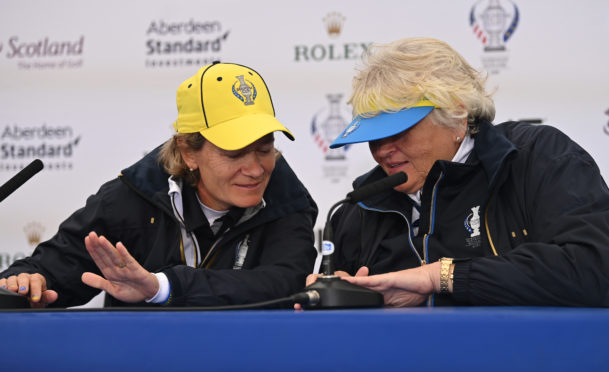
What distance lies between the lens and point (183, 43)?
2.65m

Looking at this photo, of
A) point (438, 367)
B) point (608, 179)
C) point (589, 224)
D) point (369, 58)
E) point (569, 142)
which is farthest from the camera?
point (608, 179)

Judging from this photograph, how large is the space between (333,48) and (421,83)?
1188 mm

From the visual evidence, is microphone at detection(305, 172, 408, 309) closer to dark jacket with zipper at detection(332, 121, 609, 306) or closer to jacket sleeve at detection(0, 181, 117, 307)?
dark jacket with zipper at detection(332, 121, 609, 306)

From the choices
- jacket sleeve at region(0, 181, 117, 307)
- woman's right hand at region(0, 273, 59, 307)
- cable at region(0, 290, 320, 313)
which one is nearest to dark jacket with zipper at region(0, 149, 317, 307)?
jacket sleeve at region(0, 181, 117, 307)

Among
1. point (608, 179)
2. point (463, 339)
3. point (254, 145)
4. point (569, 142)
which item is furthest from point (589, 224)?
point (608, 179)

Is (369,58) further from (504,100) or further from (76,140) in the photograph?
(76,140)

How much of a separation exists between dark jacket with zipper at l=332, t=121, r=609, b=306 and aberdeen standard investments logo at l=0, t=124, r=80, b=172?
Result: 1489 mm

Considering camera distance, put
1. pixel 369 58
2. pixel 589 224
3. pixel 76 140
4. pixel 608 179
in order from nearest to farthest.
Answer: pixel 589 224 → pixel 369 58 → pixel 608 179 → pixel 76 140

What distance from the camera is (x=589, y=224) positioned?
1.16m

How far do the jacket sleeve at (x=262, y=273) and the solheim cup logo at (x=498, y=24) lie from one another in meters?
1.19

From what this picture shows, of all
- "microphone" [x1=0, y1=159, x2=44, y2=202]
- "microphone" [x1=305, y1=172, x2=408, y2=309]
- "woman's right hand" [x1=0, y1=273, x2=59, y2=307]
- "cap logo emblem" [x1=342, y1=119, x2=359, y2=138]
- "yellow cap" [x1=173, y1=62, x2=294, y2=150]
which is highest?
"yellow cap" [x1=173, y1=62, x2=294, y2=150]

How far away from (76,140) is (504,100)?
5.63 ft

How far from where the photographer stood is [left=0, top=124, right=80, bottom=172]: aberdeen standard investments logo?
8.80 feet

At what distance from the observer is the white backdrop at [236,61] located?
2.40 metres
